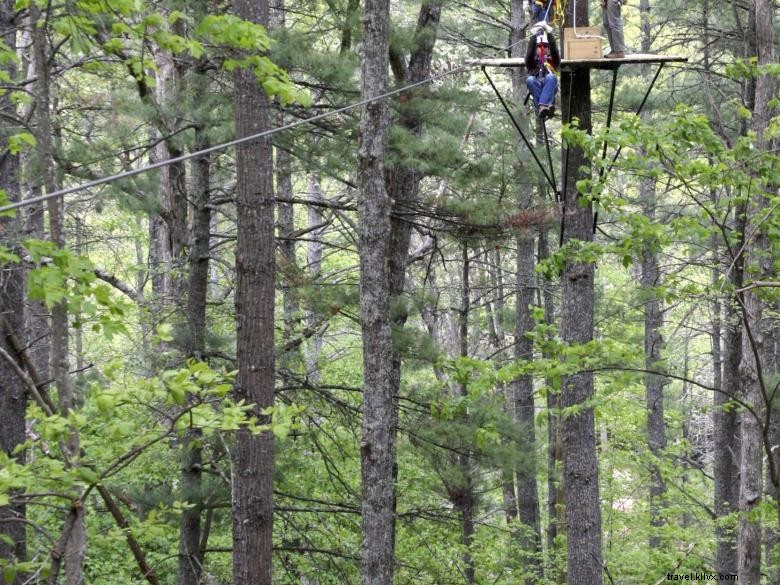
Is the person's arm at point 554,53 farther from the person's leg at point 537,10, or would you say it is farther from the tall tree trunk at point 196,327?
the tall tree trunk at point 196,327

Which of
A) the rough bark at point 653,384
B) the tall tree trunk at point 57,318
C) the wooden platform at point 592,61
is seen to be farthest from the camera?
the rough bark at point 653,384

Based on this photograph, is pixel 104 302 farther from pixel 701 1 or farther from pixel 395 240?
pixel 701 1

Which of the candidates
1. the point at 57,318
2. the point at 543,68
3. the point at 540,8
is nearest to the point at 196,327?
the point at 543,68

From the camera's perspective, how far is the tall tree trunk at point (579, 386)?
7.76m

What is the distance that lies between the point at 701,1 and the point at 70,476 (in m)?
11.1

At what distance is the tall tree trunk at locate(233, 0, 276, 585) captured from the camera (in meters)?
7.26

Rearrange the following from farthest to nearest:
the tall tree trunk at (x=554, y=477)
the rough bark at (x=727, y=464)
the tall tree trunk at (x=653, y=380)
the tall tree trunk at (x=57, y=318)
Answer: the tall tree trunk at (x=653, y=380) < the tall tree trunk at (x=554, y=477) < the rough bark at (x=727, y=464) < the tall tree trunk at (x=57, y=318)

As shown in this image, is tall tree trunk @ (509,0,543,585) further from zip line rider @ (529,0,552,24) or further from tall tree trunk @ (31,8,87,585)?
tall tree trunk @ (31,8,87,585)

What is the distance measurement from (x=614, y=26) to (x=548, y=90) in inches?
31.0

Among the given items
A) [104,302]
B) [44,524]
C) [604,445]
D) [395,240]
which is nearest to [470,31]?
[395,240]

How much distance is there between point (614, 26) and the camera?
272 inches

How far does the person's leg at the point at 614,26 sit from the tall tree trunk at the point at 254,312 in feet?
9.37

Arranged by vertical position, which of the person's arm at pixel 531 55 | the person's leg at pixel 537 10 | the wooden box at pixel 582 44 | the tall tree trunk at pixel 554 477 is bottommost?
the tall tree trunk at pixel 554 477

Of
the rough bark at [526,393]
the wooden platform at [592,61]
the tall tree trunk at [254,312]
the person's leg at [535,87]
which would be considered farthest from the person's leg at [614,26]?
the rough bark at [526,393]
